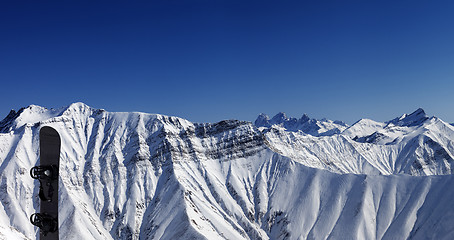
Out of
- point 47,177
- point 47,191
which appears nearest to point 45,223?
point 47,191

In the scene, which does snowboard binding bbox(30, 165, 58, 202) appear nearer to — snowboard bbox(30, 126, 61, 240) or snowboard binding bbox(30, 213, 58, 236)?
snowboard bbox(30, 126, 61, 240)

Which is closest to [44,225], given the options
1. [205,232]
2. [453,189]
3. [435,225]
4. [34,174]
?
[34,174]

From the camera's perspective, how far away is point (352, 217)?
196375 mm

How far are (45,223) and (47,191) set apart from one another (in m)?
1.43

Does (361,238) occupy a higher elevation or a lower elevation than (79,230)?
lower

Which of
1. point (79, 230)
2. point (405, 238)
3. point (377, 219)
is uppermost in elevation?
point (79, 230)

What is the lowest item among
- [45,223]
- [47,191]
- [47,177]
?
[45,223]

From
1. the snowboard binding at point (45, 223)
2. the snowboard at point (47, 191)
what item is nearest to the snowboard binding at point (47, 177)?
the snowboard at point (47, 191)

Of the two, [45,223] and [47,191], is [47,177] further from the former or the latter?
[45,223]

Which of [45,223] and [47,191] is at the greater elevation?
[47,191]

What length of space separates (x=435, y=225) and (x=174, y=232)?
122 metres

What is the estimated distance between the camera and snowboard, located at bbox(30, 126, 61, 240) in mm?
16531

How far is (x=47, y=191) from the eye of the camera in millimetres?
16844

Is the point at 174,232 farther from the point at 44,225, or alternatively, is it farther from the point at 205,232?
the point at 44,225
